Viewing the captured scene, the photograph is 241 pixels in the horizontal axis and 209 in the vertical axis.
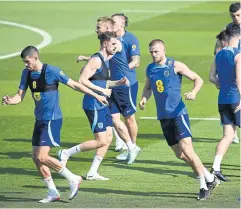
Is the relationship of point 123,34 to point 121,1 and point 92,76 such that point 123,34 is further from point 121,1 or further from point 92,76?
point 121,1

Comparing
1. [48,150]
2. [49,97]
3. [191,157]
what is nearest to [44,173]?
[48,150]

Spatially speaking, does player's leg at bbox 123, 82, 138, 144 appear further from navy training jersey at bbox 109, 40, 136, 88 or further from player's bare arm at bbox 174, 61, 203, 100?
player's bare arm at bbox 174, 61, 203, 100

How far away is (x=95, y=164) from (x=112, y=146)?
2.75 meters

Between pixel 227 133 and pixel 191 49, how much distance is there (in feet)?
49.3

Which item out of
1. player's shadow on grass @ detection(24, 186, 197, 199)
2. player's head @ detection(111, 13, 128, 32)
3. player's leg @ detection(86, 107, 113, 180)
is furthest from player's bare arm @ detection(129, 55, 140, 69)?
player's shadow on grass @ detection(24, 186, 197, 199)

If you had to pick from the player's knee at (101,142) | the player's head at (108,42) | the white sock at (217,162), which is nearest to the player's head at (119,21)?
the player's head at (108,42)

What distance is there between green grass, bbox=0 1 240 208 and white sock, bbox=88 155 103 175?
31 centimetres

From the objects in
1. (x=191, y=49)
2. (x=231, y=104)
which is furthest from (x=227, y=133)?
(x=191, y=49)

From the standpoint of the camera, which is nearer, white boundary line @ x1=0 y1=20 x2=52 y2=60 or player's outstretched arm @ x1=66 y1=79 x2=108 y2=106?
player's outstretched arm @ x1=66 y1=79 x2=108 y2=106

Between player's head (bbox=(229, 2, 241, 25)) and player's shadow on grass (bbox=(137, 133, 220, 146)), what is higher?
player's head (bbox=(229, 2, 241, 25))

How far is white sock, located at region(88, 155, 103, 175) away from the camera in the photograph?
17.3 metres

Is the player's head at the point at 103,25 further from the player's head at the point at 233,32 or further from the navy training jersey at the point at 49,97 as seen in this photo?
the player's head at the point at 233,32

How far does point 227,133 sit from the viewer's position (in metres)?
17.1

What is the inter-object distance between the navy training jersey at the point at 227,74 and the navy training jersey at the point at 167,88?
94cm
